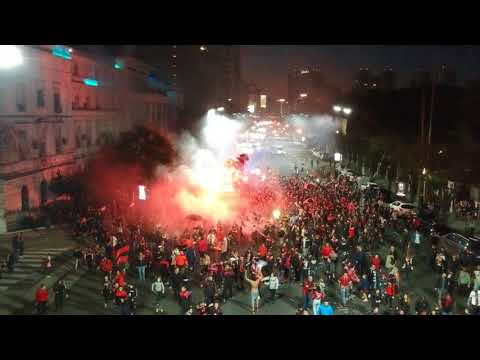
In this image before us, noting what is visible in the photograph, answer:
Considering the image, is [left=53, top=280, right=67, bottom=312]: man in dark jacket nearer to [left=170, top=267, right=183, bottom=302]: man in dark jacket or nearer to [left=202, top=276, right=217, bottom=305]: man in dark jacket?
[left=170, top=267, right=183, bottom=302]: man in dark jacket

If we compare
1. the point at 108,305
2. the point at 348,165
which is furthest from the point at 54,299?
the point at 348,165

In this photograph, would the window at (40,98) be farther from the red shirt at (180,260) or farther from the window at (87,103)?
the red shirt at (180,260)

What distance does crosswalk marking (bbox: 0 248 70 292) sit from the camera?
1744 cm

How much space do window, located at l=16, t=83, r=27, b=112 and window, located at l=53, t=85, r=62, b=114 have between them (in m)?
3.82

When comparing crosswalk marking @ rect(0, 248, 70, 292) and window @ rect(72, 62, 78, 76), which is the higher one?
window @ rect(72, 62, 78, 76)

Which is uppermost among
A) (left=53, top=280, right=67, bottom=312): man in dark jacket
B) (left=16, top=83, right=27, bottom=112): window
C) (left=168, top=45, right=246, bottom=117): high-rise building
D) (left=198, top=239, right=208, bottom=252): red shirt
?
(left=168, top=45, right=246, bottom=117): high-rise building

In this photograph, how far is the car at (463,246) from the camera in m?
18.8

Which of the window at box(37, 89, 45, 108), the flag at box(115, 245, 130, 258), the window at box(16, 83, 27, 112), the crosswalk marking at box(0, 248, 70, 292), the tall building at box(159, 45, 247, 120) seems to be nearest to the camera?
the crosswalk marking at box(0, 248, 70, 292)

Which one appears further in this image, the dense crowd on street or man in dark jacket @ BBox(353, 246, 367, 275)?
man in dark jacket @ BBox(353, 246, 367, 275)

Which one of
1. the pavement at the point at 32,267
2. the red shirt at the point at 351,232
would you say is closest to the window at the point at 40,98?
the pavement at the point at 32,267

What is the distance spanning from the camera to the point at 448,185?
33125mm

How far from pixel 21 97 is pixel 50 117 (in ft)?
11.4

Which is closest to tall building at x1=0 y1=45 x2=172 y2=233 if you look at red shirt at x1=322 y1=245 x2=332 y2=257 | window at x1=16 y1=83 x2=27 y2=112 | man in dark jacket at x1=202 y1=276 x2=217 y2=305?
window at x1=16 y1=83 x2=27 y2=112

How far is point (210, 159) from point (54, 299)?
3855 centimetres
